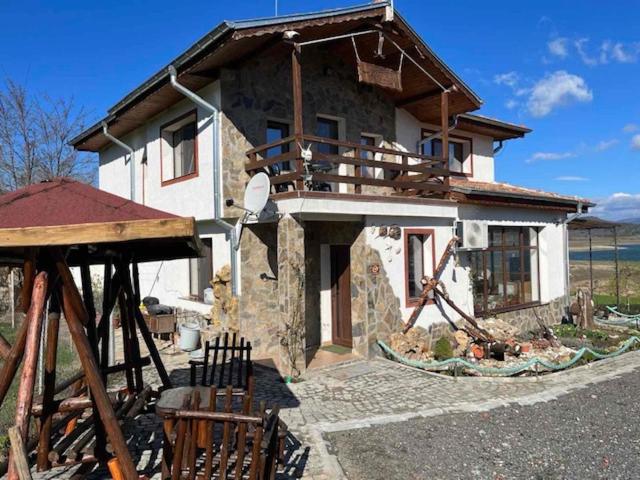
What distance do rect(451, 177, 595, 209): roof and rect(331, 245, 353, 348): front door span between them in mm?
3208

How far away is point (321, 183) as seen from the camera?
10562mm

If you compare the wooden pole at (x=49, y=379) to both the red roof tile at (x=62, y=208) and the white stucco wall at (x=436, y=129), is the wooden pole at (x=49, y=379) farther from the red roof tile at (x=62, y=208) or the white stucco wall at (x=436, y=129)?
the white stucco wall at (x=436, y=129)

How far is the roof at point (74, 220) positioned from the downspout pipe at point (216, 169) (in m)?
5.61

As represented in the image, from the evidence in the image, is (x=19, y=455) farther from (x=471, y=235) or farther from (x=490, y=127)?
(x=490, y=127)

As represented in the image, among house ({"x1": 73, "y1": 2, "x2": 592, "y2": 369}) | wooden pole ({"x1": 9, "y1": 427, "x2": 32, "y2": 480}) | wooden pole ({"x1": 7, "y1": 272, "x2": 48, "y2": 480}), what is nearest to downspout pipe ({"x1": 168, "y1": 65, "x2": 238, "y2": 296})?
house ({"x1": 73, "y1": 2, "x2": 592, "y2": 369})

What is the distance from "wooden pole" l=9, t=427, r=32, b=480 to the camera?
8.32ft

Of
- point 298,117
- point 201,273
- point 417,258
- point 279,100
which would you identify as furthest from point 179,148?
point 417,258

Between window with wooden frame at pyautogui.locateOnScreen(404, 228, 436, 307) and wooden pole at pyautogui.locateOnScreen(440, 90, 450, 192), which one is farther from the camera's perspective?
wooden pole at pyautogui.locateOnScreen(440, 90, 450, 192)

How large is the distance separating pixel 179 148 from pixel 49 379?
8.43 meters

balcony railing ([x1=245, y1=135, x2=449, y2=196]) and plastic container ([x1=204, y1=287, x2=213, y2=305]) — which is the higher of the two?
balcony railing ([x1=245, y1=135, x2=449, y2=196])

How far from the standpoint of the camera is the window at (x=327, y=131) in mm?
10875

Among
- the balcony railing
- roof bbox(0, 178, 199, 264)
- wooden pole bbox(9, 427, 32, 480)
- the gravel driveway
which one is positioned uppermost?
the balcony railing

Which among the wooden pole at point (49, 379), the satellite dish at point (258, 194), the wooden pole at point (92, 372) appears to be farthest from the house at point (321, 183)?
the wooden pole at point (92, 372)

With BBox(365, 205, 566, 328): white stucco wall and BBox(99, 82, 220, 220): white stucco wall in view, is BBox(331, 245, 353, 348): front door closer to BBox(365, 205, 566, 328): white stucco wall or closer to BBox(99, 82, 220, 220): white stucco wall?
BBox(365, 205, 566, 328): white stucco wall
